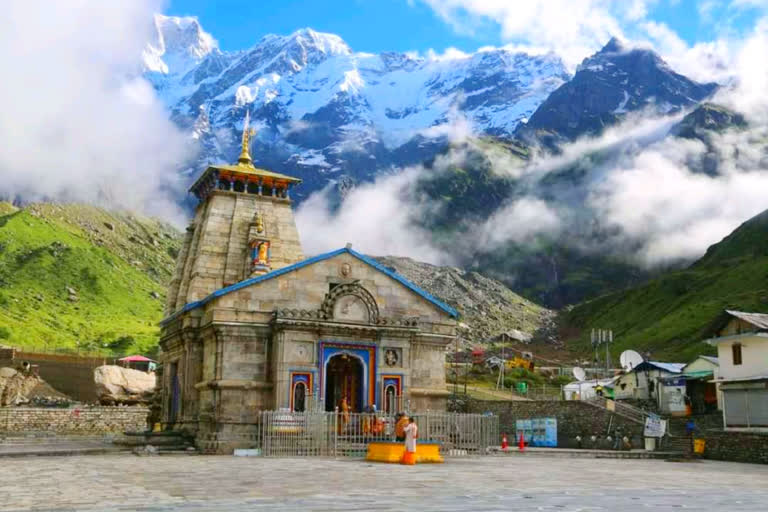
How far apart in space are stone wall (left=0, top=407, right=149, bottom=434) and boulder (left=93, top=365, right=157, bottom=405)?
5.71 m

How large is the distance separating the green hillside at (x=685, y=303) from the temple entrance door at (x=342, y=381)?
6896 centimetres

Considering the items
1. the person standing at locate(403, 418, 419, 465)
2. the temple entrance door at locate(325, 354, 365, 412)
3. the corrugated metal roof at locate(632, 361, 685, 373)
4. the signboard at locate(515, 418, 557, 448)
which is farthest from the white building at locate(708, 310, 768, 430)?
the person standing at locate(403, 418, 419, 465)

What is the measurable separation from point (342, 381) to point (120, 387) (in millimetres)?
28924

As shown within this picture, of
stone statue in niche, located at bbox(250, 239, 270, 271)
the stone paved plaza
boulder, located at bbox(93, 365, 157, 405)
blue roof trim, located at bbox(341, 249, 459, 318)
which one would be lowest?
the stone paved plaza

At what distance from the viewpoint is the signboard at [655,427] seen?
133ft

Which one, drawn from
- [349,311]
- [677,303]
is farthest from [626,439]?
[677,303]

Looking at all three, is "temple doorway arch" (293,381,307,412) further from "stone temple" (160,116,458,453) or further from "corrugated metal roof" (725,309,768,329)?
"corrugated metal roof" (725,309,768,329)

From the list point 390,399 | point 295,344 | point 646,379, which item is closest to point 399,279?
point 390,399

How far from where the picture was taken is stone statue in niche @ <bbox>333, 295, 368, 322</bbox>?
32.4 metres

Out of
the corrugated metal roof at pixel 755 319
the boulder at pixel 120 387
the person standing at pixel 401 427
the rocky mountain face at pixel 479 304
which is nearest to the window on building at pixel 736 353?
the corrugated metal roof at pixel 755 319

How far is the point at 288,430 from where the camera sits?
28469mm

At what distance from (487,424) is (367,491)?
16240 mm

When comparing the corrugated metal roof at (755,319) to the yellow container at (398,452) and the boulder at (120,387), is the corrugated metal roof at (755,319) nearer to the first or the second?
the yellow container at (398,452)

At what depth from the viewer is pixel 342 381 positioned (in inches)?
1371
